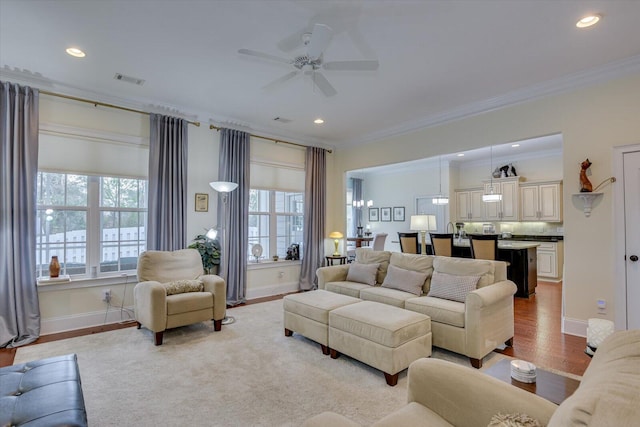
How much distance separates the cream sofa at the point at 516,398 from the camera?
0.76 meters

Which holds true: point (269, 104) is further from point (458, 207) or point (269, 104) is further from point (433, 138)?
point (458, 207)

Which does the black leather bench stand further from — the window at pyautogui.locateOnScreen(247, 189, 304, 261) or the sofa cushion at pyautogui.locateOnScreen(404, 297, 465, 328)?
the window at pyautogui.locateOnScreen(247, 189, 304, 261)

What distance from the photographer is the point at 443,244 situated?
570cm

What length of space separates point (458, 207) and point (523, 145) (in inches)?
94.8

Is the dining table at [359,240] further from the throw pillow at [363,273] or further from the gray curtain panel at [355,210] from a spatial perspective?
the throw pillow at [363,273]

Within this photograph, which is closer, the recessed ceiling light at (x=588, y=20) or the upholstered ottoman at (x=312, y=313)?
the recessed ceiling light at (x=588, y=20)

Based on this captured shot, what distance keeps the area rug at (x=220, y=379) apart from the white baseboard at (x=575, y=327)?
4.34ft

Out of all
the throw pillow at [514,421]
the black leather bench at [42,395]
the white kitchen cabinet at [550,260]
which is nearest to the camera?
the throw pillow at [514,421]

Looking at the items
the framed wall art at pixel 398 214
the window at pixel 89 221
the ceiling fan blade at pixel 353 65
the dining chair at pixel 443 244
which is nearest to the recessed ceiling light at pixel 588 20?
the ceiling fan blade at pixel 353 65

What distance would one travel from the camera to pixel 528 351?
3346mm

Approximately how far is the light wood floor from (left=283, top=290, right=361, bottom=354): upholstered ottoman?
1566mm

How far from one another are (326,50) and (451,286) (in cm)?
274

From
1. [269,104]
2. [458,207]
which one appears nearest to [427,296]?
[269,104]

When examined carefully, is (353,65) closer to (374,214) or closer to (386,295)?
Answer: (386,295)
